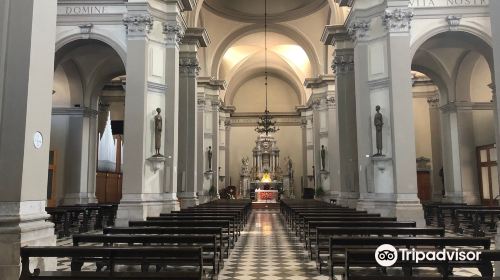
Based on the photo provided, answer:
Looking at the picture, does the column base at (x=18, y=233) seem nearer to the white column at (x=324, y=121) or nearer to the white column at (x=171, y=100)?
the white column at (x=171, y=100)

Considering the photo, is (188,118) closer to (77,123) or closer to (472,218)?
(77,123)

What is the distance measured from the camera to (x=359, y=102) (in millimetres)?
13281

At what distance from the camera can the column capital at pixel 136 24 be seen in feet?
41.7

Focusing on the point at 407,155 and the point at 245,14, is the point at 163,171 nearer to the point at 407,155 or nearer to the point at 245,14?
the point at 407,155

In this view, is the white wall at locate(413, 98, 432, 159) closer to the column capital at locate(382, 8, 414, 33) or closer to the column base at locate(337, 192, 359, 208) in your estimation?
the column base at locate(337, 192, 359, 208)

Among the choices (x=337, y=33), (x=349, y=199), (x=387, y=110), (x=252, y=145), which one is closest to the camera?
(x=387, y=110)

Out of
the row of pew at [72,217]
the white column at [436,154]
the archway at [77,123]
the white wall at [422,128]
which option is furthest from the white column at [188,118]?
the white wall at [422,128]

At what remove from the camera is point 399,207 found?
38.4 ft

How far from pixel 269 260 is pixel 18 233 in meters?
4.60

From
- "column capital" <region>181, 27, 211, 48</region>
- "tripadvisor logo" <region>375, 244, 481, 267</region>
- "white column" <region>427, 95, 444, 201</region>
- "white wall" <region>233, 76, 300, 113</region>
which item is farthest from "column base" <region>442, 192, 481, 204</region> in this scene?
"white wall" <region>233, 76, 300, 113</region>

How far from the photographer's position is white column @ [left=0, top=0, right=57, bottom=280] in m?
5.25

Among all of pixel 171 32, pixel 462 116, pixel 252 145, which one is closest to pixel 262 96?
pixel 252 145

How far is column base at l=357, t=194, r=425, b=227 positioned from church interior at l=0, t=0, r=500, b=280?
4 centimetres

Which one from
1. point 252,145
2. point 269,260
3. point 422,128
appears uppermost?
point 252,145
